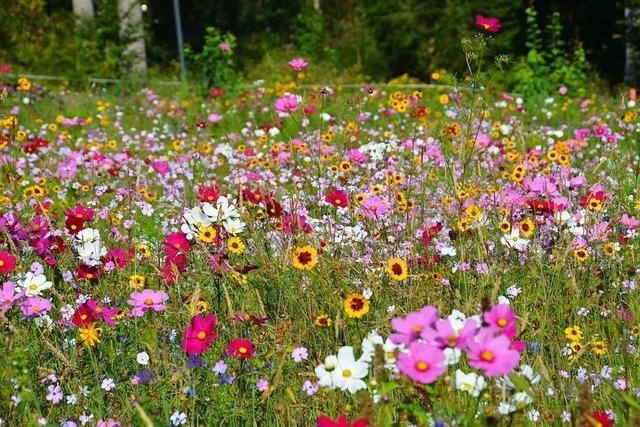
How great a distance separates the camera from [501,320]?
136cm

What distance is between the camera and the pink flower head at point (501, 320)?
1.34 meters

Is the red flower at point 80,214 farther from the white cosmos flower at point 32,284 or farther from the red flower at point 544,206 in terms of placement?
the red flower at point 544,206

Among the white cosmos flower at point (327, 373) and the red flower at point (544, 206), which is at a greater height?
the white cosmos flower at point (327, 373)

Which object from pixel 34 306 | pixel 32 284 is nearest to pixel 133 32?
pixel 32 284

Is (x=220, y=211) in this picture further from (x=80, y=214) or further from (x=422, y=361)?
(x=422, y=361)

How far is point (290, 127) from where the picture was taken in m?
7.11

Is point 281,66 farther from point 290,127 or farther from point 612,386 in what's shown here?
point 612,386

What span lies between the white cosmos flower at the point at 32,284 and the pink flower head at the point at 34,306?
4 cm

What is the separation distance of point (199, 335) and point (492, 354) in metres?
0.82

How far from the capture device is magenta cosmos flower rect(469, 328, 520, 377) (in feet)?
4.15

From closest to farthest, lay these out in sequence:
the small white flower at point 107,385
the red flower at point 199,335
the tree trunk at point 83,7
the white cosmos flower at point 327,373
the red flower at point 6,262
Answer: the white cosmos flower at point 327,373
the red flower at point 199,335
the small white flower at point 107,385
the red flower at point 6,262
the tree trunk at point 83,7

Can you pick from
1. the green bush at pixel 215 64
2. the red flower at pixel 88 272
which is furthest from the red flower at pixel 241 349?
the green bush at pixel 215 64

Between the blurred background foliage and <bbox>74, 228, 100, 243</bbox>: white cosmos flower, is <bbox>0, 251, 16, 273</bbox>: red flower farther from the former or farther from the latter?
the blurred background foliage

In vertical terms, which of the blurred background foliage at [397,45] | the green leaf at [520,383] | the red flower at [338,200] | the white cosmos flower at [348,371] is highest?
the green leaf at [520,383]
